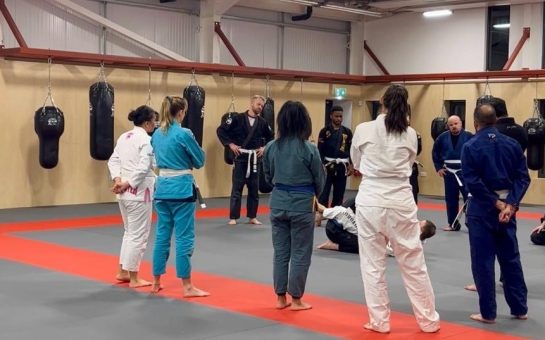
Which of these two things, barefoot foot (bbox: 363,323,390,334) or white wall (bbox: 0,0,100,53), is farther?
white wall (bbox: 0,0,100,53)

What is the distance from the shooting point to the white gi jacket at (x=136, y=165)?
5.90m

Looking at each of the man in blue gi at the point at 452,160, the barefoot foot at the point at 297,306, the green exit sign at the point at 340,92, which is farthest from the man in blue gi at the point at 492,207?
the green exit sign at the point at 340,92

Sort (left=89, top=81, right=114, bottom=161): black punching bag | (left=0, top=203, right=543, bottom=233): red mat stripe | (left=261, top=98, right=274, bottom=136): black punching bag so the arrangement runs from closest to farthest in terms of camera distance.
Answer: (left=0, top=203, right=543, bottom=233): red mat stripe → (left=89, top=81, right=114, bottom=161): black punching bag → (left=261, top=98, right=274, bottom=136): black punching bag

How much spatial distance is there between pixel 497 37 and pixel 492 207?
11230mm

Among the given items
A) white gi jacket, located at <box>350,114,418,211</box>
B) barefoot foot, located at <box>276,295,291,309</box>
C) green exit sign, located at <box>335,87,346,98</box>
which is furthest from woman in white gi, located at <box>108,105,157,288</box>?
green exit sign, located at <box>335,87,346,98</box>

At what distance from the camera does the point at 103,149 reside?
38.6 ft

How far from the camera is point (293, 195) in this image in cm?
525

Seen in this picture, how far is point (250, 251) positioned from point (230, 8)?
8.08 m

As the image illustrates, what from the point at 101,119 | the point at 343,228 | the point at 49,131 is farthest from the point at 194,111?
the point at 343,228

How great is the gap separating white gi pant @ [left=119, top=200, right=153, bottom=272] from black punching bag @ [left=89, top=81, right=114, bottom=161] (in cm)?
592

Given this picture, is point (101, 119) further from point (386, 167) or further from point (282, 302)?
point (386, 167)

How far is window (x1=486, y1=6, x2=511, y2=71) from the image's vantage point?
50.5 feet

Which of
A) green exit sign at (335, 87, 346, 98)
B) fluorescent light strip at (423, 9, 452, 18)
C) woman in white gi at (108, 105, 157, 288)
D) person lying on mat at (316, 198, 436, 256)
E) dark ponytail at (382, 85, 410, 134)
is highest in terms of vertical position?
fluorescent light strip at (423, 9, 452, 18)

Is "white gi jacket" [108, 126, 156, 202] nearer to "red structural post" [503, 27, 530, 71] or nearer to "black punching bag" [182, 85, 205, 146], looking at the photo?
"black punching bag" [182, 85, 205, 146]
